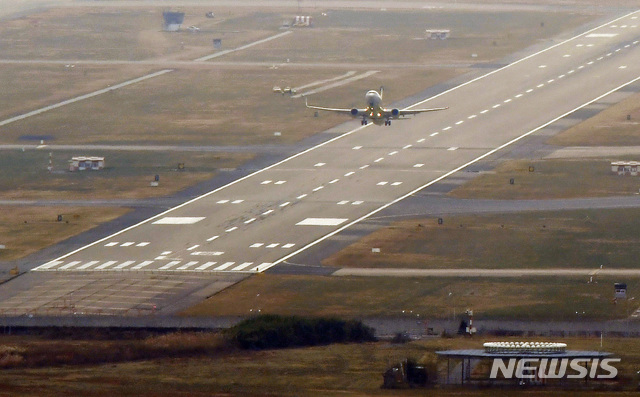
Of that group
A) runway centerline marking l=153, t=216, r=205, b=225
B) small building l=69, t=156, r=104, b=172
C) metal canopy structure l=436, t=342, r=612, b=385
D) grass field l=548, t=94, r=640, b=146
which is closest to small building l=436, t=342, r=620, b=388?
metal canopy structure l=436, t=342, r=612, b=385

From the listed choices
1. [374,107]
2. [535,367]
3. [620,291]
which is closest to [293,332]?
[535,367]

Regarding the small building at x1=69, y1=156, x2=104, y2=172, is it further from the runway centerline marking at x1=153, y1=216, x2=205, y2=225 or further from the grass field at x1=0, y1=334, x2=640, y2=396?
the grass field at x1=0, y1=334, x2=640, y2=396

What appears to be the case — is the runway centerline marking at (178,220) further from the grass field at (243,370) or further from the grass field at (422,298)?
the grass field at (243,370)

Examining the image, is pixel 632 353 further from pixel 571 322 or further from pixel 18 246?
pixel 18 246

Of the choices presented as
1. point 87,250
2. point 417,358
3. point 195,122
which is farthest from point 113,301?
point 195,122

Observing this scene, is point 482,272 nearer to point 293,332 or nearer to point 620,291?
point 620,291

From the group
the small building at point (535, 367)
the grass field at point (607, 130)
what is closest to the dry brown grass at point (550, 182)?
the grass field at point (607, 130)
